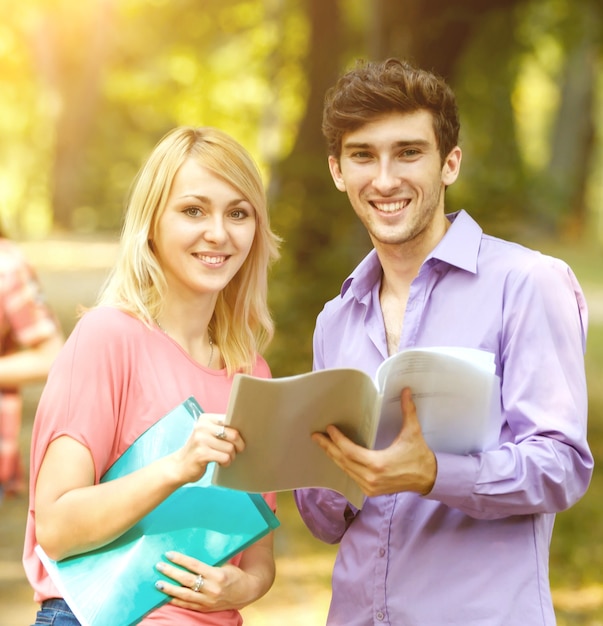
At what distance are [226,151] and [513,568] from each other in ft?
3.97

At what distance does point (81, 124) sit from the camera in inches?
983

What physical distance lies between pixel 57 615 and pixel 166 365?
0.62 metres

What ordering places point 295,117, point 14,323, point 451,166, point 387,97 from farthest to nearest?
point 295,117 → point 14,323 → point 451,166 → point 387,97

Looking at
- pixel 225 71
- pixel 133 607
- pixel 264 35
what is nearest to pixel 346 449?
pixel 133 607

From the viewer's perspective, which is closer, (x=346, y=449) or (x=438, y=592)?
(x=346, y=449)

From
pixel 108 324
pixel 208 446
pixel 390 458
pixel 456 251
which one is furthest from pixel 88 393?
pixel 456 251

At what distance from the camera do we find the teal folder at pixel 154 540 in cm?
234

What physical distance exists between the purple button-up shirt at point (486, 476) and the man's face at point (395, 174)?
0.36 ft

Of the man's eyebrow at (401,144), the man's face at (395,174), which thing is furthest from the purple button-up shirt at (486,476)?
the man's eyebrow at (401,144)

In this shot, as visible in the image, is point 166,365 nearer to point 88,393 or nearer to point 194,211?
point 88,393

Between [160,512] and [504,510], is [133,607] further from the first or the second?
[504,510]

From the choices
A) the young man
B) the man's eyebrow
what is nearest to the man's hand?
the young man

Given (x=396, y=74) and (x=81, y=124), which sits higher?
(x=396, y=74)

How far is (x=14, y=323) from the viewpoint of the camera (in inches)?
154
